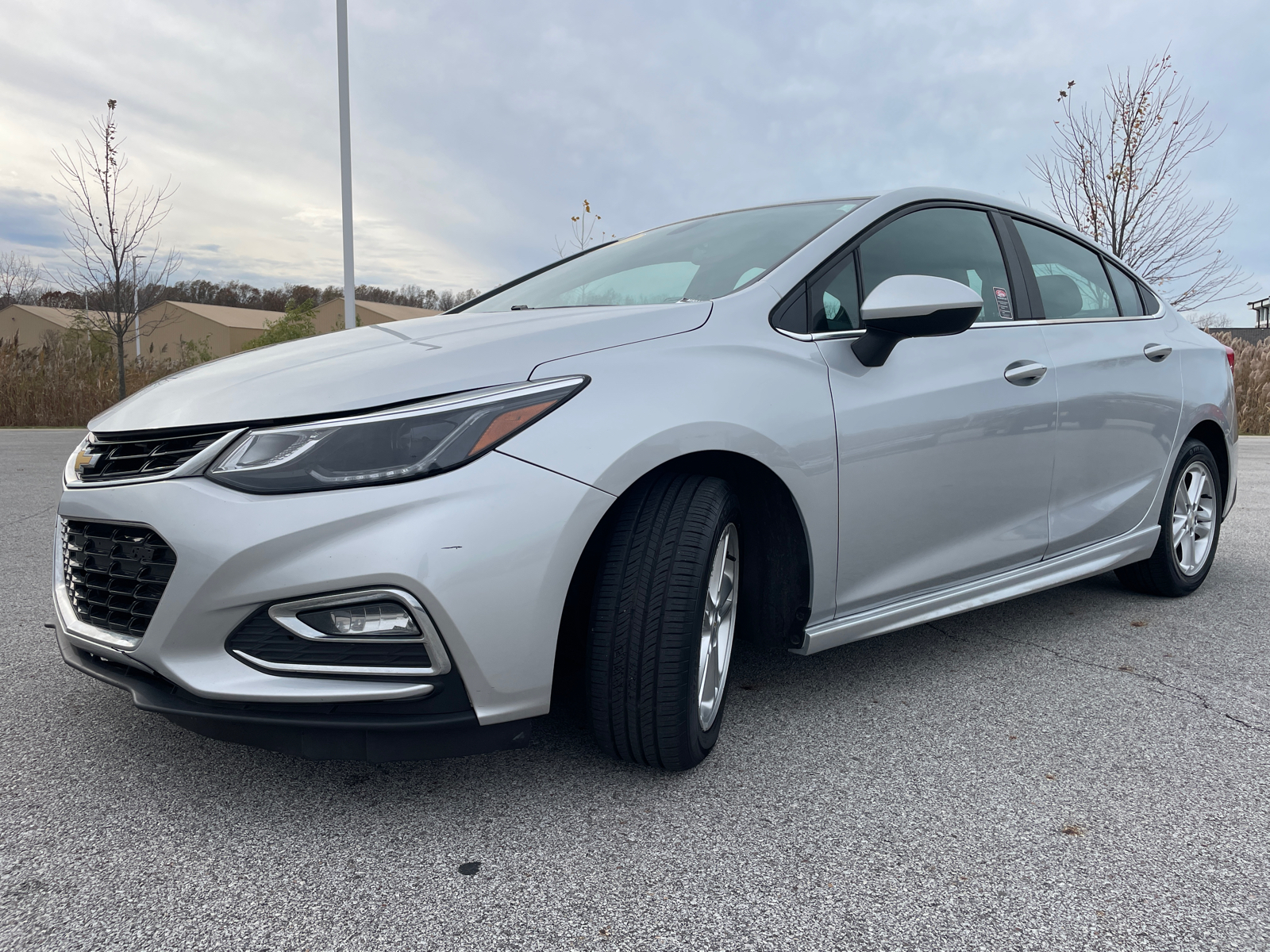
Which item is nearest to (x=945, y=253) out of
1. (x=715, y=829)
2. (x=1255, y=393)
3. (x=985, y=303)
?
(x=985, y=303)

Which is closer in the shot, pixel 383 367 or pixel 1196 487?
pixel 383 367

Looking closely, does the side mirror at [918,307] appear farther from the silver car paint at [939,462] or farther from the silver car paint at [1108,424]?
the silver car paint at [1108,424]

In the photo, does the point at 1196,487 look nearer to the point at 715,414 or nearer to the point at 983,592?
the point at 983,592

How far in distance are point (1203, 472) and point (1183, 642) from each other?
104 cm

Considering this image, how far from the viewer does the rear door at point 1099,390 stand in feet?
10.5

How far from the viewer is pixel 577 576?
204cm

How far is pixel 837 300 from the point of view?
8.48 ft

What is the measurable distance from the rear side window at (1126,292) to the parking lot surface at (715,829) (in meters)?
1.57

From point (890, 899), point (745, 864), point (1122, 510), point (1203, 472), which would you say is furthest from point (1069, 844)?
point (1203, 472)

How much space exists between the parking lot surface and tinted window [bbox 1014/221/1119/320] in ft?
4.49

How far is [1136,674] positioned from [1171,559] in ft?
3.59

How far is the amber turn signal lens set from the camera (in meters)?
1.82

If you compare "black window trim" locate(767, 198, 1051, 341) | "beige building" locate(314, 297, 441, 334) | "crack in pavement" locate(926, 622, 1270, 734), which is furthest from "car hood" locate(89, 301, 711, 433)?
"beige building" locate(314, 297, 441, 334)

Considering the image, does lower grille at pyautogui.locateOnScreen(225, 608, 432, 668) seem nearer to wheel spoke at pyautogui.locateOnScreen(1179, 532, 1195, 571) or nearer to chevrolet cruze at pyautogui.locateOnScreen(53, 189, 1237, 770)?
chevrolet cruze at pyautogui.locateOnScreen(53, 189, 1237, 770)
